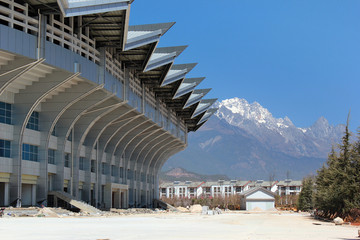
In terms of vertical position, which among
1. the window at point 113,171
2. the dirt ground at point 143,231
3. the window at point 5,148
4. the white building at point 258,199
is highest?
the window at point 5,148

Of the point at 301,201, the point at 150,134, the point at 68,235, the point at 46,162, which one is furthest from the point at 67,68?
the point at 301,201

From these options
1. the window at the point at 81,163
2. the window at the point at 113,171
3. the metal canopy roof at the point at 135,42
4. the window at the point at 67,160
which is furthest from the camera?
the window at the point at 113,171

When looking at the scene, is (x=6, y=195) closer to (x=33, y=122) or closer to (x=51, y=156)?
(x=33, y=122)

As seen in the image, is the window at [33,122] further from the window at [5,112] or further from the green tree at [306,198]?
the green tree at [306,198]

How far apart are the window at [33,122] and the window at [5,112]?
8.56ft

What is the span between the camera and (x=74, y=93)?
4356cm

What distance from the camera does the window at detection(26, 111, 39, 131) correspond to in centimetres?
4424

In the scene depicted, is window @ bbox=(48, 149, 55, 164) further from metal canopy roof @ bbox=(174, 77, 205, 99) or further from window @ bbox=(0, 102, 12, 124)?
metal canopy roof @ bbox=(174, 77, 205, 99)

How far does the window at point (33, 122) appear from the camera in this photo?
4424 cm

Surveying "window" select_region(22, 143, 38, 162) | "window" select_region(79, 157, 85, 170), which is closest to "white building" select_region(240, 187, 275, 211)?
"window" select_region(79, 157, 85, 170)

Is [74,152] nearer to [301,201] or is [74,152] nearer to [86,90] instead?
[86,90]

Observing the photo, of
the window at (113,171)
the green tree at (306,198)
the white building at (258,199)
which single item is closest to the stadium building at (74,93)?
the window at (113,171)

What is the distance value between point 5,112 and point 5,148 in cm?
266

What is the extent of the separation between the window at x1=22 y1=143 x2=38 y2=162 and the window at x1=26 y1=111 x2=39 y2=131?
1.49m
